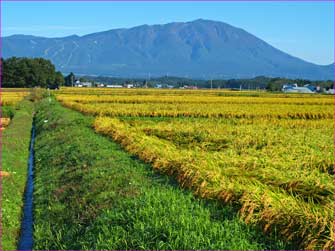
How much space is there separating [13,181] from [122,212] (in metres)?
6.41

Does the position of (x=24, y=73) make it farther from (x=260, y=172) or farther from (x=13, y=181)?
(x=260, y=172)

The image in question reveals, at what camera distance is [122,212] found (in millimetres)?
7883

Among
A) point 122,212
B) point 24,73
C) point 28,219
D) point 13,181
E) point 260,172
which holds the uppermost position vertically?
point 24,73

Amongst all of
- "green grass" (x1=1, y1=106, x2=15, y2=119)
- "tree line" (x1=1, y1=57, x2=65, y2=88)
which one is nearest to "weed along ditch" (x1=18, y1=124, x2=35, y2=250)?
"green grass" (x1=1, y1=106, x2=15, y2=119)

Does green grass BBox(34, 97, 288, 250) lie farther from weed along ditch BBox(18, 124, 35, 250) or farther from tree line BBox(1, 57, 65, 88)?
tree line BBox(1, 57, 65, 88)

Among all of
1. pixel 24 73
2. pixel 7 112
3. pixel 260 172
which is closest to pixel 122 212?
pixel 260 172

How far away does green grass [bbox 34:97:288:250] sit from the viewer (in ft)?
21.0

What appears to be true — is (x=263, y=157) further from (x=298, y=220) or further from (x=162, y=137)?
(x=162, y=137)

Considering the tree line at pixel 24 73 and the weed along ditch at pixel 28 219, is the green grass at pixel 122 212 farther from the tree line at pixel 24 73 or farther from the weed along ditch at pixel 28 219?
the tree line at pixel 24 73

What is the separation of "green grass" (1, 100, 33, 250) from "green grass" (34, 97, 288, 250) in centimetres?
43

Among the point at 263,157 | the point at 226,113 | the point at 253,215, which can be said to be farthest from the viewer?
the point at 226,113

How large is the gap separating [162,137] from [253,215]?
1108 cm

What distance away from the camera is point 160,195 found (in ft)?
27.3

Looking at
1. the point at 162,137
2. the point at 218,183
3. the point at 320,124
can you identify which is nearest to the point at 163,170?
the point at 218,183
